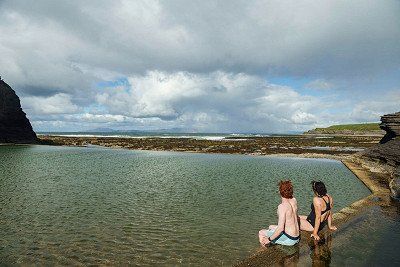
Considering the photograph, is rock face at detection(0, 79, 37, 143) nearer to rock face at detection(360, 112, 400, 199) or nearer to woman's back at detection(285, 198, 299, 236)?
rock face at detection(360, 112, 400, 199)

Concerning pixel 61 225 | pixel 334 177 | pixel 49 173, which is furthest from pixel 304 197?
pixel 49 173

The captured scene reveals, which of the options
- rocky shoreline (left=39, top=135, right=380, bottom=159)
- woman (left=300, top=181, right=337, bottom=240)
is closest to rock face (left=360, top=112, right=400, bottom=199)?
rocky shoreline (left=39, top=135, right=380, bottom=159)

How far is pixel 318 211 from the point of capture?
36.8ft

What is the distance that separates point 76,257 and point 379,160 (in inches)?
1654

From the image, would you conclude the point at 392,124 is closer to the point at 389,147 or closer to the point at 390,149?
the point at 389,147

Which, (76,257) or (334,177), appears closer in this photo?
(76,257)

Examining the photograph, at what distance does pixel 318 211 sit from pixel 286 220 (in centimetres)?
174

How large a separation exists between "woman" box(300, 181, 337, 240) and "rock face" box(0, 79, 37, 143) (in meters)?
90.8

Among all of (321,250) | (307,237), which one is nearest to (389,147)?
(307,237)

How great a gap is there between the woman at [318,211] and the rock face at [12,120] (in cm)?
9083

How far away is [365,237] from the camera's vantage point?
12250 mm

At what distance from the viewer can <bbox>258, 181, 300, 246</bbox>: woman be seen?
10078mm

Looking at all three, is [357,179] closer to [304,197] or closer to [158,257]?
[304,197]

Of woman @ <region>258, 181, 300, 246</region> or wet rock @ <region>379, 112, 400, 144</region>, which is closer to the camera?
woman @ <region>258, 181, 300, 246</region>
